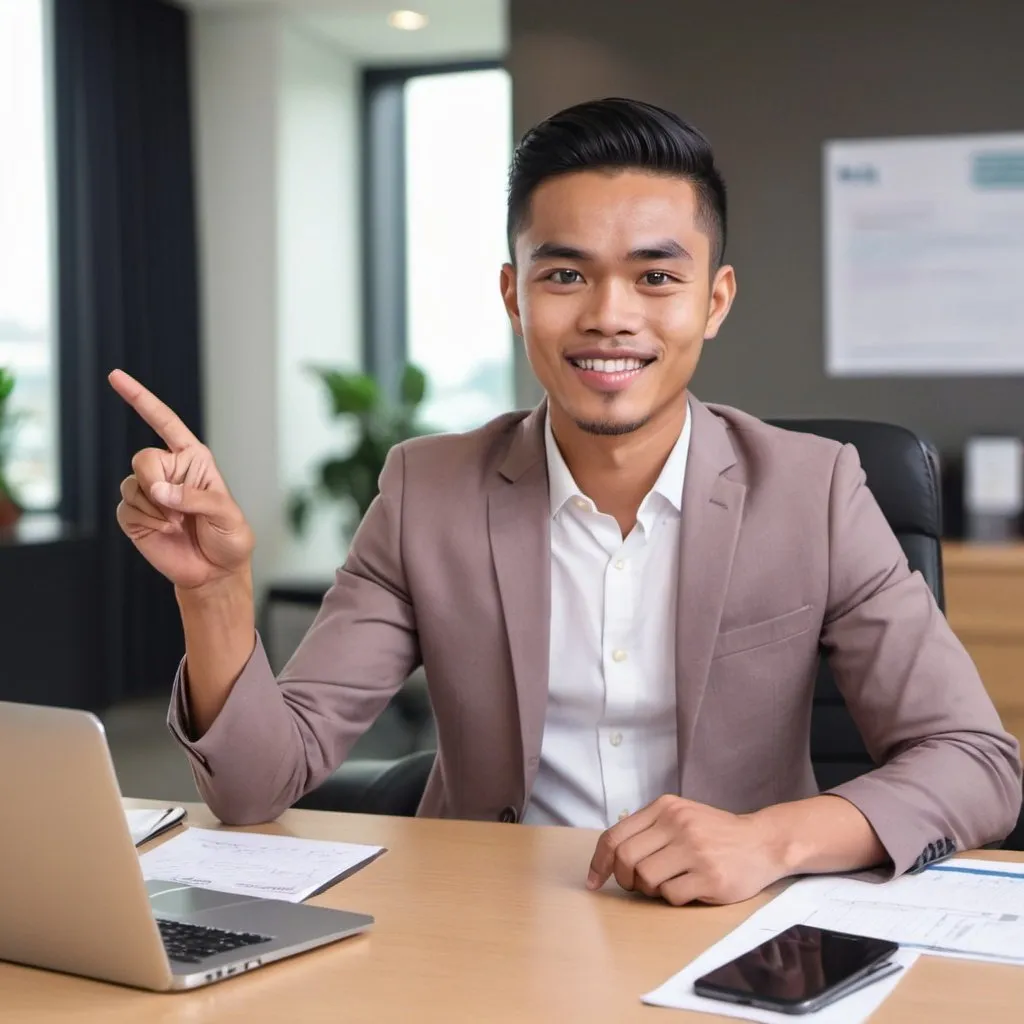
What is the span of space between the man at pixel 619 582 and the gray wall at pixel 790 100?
2.89 metres

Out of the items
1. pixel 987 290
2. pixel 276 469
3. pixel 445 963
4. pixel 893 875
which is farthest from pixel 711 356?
pixel 445 963

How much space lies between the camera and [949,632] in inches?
62.6

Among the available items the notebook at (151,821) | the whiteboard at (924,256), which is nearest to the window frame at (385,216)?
the whiteboard at (924,256)

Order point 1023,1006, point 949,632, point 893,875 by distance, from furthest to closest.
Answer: point 949,632 < point 893,875 < point 1023,1006

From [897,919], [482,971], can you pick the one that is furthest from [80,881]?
[897,919]

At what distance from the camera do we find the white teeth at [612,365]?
163 cm

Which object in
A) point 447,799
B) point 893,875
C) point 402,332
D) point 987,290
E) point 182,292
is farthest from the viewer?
point 402,332

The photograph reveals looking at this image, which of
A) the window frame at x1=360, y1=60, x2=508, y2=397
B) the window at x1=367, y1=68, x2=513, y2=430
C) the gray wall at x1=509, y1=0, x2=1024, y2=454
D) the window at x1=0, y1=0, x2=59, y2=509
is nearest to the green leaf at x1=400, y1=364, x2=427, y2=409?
the window at x1=367, y1=68, x2=513, y2=430

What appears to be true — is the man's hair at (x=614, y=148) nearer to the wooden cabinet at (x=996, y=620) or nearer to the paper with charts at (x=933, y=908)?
the paper with charts at (x=933, y=908)

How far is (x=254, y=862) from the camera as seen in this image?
4.32 feet

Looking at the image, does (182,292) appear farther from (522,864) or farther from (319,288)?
(522,864)

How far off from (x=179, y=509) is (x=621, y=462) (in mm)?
574

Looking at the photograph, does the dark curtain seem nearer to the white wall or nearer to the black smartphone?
the white wall

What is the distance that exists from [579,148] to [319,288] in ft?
16.6
